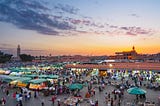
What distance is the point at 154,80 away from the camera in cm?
3319

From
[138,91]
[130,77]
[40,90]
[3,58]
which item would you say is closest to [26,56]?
[3,58]

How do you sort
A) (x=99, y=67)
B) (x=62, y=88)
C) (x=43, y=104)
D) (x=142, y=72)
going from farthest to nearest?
(x=99, y=67)
(x=142, y=72)
(x=62, y=88)
(x=43, y=104)

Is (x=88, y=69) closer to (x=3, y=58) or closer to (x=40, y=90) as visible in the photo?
(x=40, y=90)

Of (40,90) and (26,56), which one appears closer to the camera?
(40,90)

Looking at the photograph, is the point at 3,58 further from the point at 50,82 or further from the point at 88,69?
the point at 50,82

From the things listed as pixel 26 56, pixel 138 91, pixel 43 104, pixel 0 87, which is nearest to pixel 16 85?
pixel 0 87

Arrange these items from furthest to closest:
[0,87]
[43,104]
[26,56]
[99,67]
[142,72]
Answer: [26,56] → [99,67] → [142,72] → [0,87] → [43,104]

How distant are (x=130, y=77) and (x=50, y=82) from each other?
1564cm

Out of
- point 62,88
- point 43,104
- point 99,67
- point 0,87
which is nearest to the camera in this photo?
point 43,104

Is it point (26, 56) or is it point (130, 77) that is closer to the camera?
point (130, 77)

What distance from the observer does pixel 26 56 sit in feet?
436

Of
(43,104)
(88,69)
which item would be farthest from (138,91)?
(88,69)

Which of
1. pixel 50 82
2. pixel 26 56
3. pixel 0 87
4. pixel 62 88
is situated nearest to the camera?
pixel 62 88

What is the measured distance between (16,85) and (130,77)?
19.0 meters
